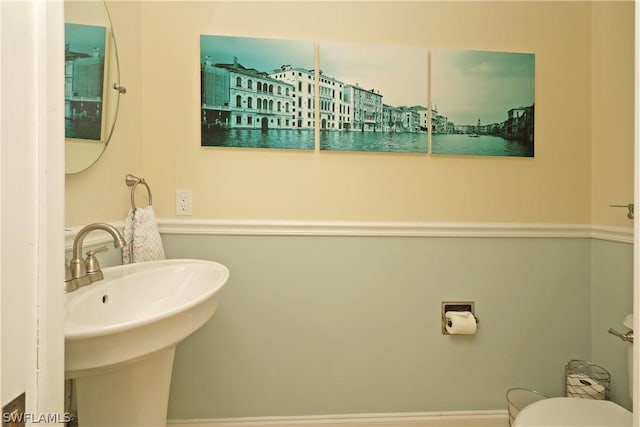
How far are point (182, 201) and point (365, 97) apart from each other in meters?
0.97

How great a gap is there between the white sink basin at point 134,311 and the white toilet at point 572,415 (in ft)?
3.63

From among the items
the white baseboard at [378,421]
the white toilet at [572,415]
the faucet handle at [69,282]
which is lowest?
the white baseboard at [378,421]

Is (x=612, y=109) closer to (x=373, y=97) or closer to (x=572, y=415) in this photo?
(x=373, y=97)

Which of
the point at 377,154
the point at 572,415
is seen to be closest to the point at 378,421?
the point at 572,415

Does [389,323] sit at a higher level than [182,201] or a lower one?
lower

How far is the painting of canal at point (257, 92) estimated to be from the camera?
61.3 inches

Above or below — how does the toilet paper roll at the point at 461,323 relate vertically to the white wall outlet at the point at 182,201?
below

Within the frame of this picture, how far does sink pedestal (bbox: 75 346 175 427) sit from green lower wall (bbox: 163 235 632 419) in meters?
0.53

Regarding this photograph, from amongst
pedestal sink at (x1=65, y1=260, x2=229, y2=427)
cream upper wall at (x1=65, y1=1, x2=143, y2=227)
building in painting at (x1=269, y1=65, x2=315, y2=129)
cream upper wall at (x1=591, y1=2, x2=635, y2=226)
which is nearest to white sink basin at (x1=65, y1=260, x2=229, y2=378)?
pedestal sink at (x1=65, y1=260, x2=229, y2=427)

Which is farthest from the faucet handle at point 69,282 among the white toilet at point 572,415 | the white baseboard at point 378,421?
the white toilet at point 572,415

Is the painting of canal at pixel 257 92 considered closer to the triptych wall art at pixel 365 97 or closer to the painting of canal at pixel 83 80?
the triptych wall art at pixel 365 97

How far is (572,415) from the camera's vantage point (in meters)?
1.19

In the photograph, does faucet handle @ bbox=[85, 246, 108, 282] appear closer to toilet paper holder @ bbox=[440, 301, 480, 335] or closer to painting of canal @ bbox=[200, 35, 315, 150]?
painting of canal @ bbox=[200, 35, 315, 150]

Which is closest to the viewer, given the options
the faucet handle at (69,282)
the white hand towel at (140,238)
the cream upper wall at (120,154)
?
the faucet handle at (69,282)
